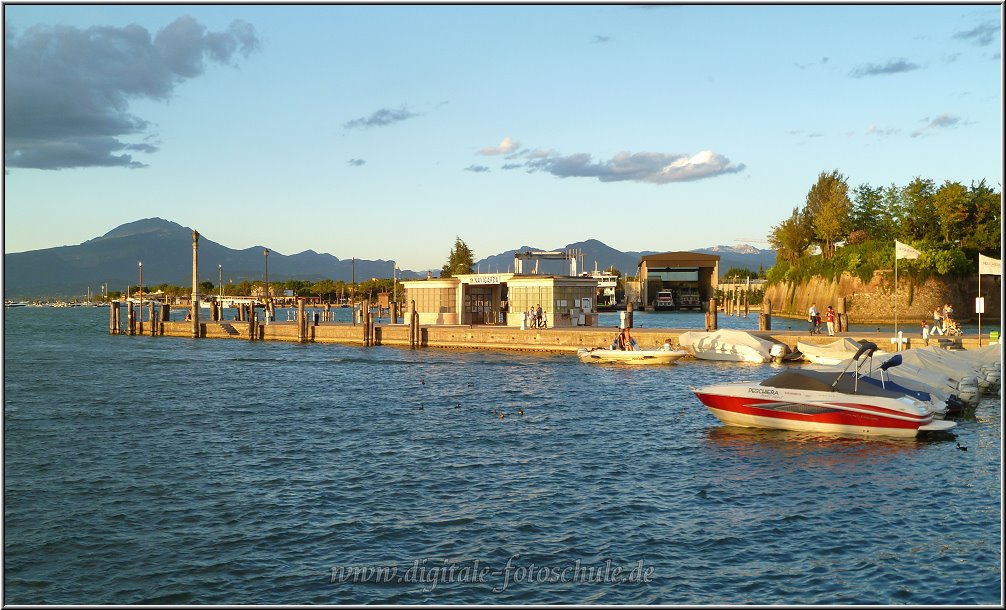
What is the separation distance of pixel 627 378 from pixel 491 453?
66.4 ft

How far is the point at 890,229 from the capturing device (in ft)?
378

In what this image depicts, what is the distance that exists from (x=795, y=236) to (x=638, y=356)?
86.0 m

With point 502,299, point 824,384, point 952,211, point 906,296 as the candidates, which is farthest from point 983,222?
point 824,384

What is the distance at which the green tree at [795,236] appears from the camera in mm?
126625

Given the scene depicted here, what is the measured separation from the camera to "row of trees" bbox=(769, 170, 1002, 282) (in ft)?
324

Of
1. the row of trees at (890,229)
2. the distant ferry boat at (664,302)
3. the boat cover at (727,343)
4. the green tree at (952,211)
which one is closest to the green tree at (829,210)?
the row of trees at (890,229)

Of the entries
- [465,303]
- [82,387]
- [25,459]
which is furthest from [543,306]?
[25,459]

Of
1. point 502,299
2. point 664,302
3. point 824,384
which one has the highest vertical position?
point 502,299

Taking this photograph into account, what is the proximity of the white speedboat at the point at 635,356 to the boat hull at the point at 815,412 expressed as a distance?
19.7m

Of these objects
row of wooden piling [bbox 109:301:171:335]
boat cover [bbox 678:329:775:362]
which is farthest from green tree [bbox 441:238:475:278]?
boat cover [bbox 678:329:775:362]

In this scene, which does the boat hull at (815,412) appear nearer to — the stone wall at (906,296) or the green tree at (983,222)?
the stone wall at (906,296)

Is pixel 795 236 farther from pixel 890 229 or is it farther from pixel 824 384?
pixel 824 384

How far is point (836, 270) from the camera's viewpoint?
104562 millimetres

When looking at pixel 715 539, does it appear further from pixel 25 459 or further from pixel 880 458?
pixel 25 459
